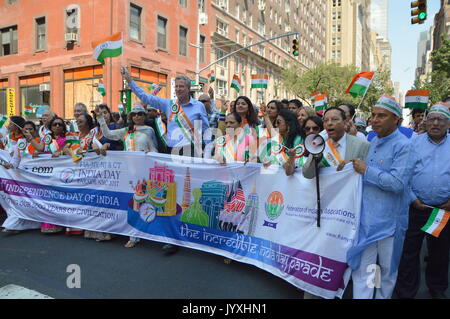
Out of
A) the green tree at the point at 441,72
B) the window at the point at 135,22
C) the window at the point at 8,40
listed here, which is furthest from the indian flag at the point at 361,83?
the window at the point at 8,40

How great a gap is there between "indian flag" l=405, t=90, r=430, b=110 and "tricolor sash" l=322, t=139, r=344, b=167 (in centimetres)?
356

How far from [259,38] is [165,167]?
41895mm

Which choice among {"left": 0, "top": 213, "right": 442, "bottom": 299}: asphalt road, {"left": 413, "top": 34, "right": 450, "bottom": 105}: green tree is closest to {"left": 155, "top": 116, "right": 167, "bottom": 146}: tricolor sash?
{"left": 0, "top": 213, "right": 442, "bottom": 299}: asphalt road

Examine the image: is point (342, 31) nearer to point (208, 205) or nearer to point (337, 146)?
point (208, 205)

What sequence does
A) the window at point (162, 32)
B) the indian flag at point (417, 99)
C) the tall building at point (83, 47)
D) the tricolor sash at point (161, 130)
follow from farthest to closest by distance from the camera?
the window at point (162, 32) < the tall building at point (83, 47) < the indian flag at point (417, 99) < the tricolor sash at point (161, 130)

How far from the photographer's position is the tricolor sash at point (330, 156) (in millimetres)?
3463

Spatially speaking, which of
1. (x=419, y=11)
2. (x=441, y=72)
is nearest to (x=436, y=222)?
(x=419, y=11)

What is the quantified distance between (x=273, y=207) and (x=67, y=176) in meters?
3.50

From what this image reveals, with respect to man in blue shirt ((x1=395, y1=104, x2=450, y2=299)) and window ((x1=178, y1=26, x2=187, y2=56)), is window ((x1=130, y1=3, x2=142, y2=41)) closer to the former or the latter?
window ((x1=178, y1=26, x2=187, y2=56))

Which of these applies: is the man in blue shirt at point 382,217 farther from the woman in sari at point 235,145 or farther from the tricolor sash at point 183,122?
the tricolor sash at point 183,122

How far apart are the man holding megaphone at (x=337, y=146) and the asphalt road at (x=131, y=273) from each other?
1386mm

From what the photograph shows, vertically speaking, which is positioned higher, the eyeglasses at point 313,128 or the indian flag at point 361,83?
the indian flag at point 361,83

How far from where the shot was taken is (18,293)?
3.65 metres
